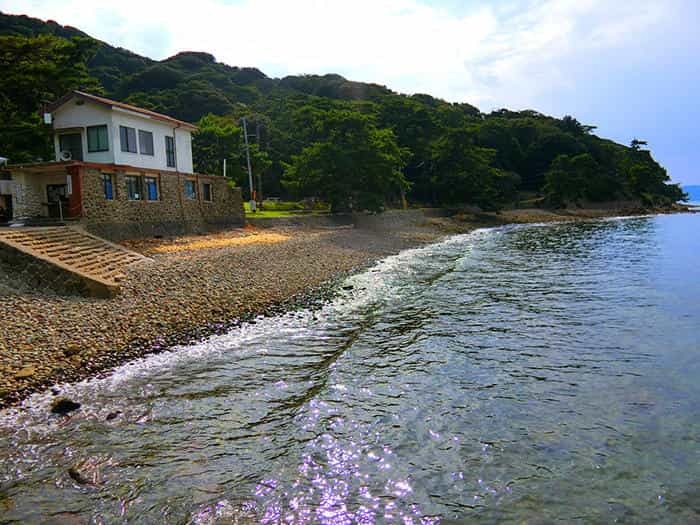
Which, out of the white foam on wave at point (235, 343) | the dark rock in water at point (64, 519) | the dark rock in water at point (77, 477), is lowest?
the dark rock in water at point (64, 519)

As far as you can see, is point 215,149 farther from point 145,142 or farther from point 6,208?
point 6,208

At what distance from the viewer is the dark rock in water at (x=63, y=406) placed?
9.55 meters

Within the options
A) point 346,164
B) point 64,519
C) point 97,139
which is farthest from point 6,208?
point 64,519

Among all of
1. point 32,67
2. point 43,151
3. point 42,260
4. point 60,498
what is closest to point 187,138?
point 43,151

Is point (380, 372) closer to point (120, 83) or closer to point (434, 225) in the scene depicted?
point (434, 225)

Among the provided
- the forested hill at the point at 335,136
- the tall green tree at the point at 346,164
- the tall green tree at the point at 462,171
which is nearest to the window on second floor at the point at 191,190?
the forested hill at the point at 335,136

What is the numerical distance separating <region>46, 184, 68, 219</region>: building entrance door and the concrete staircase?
13.0ft

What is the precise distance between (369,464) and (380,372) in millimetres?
4023

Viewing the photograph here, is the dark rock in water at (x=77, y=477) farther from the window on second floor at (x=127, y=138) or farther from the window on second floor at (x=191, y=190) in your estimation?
the window on second floor at (x=191, y=190)

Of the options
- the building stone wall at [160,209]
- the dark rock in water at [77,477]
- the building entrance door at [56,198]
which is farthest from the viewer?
the building entrance door at [56,198]

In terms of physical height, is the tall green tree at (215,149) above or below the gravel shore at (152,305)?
above

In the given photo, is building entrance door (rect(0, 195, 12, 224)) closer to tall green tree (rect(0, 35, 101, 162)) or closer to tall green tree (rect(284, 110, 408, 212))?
tall green tree (rect(0, 35, 101, 162))

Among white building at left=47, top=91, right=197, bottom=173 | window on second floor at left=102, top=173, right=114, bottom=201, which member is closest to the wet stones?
window on second floor at left=102, top=173, right=114, bottom=201

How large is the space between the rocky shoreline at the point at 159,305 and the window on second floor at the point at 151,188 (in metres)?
3.27
